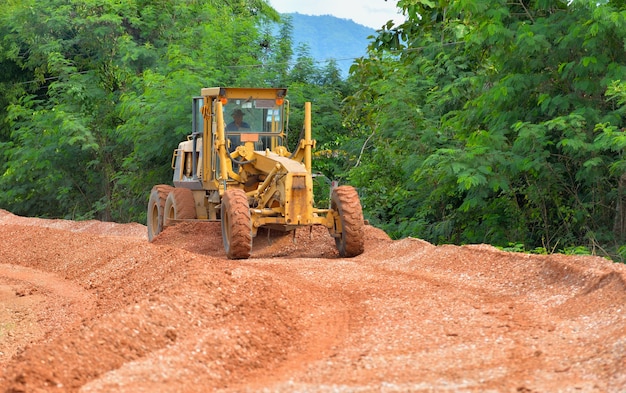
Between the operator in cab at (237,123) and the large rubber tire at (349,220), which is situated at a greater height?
the operator in cab at (237,123)

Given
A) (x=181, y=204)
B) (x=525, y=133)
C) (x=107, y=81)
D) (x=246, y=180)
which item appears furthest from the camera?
(x=107, y=81)

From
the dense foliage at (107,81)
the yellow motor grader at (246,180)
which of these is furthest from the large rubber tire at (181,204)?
the dense foliage at (107,81)

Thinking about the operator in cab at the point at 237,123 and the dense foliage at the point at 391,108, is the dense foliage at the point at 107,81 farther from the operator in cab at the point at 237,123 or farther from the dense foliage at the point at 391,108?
the operator in cab at the point at 237,123

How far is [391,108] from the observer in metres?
20.0

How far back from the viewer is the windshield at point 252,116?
17.3 m

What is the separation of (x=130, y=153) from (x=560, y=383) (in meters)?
26.0

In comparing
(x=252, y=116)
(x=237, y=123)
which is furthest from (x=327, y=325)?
(x=252, y=116)

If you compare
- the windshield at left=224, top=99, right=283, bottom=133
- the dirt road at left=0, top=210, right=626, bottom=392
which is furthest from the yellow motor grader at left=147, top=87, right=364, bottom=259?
the dirt road at left=0, top=210, right=626, bottom=392

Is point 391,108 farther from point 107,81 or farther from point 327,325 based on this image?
point 107,81

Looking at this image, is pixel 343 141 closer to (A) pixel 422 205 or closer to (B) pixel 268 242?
(A) pixel 422 205

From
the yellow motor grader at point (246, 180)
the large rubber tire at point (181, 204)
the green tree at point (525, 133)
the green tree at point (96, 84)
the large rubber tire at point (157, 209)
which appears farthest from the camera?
the green tree at point (96, 84)

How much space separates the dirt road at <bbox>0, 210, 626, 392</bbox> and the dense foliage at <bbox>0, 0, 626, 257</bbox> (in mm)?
2852

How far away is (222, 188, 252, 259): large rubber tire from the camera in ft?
48.9

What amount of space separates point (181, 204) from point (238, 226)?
11.7ft
